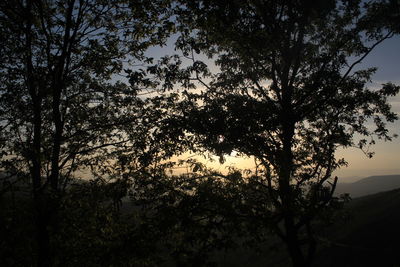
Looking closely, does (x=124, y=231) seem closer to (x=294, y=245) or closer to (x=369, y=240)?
(x=294, y=245)

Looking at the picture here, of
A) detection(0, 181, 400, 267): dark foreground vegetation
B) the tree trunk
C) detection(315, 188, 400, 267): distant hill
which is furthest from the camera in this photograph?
detection(315, 188, 400, 267): distant hill

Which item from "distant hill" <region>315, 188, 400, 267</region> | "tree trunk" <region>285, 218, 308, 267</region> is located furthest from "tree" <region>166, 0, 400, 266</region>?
"distant hill" <region>315, 188, 400, 267</region>

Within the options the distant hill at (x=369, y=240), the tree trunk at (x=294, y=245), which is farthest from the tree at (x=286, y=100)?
the distant hill at (x=369, y=240)

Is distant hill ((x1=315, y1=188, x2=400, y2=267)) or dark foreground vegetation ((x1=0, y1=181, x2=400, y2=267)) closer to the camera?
dark foreground vegetation ((x1=0, y1=181, x2=400, y2=267))

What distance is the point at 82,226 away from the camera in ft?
44.7

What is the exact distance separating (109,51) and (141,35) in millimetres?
2194

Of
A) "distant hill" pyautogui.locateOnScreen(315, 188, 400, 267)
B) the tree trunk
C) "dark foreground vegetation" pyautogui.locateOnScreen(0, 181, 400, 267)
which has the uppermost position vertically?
"dark foreground vegetation" pyautogui.locateOnScreen(0, 181, 400, 267)

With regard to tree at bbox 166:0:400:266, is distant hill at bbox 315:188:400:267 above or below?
below

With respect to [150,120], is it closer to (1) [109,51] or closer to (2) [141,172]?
(2) [141,172]

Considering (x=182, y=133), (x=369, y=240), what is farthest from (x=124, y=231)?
(x=369, y=240)

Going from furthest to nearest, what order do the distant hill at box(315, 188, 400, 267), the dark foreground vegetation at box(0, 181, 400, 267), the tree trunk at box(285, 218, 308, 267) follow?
the distant hill at box(315, 188, 400, 267) → the tree trunk at box(285, 218, 308, 267) → the dark foreground vegetation at box(0, 181, 400, 267)

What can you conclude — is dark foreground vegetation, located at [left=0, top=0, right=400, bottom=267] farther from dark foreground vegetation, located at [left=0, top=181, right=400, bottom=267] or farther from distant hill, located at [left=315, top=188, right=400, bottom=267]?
distant hill, located at [left=315, top=188, right=400, bottom=267]

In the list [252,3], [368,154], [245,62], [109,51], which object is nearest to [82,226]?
[109,51]

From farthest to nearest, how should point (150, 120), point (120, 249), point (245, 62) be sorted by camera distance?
point (245, 62)
point (150, 120)
point (120, 249)
